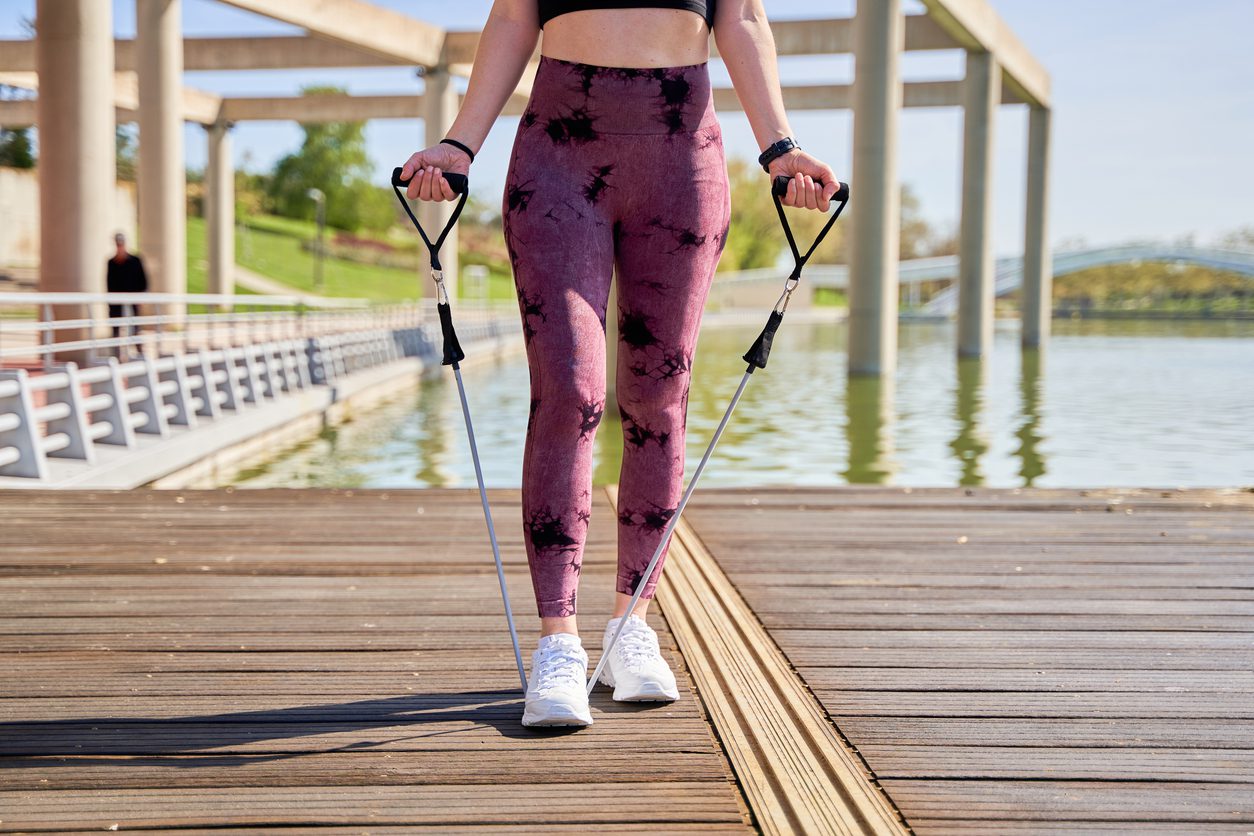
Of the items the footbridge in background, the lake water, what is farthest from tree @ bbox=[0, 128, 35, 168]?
the footbridge in background

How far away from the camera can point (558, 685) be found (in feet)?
6.91

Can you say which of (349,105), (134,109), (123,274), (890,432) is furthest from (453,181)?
(349,105)

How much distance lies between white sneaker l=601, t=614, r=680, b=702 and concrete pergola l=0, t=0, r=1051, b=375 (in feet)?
45.0

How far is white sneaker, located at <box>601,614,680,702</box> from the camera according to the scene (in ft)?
7.33

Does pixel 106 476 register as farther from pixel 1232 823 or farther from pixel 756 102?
pixel 1232 823

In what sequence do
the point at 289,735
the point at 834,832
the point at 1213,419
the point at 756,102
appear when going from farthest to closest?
the point at 1213,419
the point at 756,102
the point at 289,735
the point at 834,832

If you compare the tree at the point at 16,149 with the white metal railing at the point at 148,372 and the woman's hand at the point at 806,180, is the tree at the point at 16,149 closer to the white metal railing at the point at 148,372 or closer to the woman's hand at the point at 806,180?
the white metal railing at the point at 148,372

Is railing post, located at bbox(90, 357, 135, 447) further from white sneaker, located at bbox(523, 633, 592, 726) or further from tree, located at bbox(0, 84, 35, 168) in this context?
tree, located at bbox(0, 84, 35, 168)

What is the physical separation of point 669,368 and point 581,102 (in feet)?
1.61

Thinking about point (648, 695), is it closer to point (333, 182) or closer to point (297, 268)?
point (297, 268)

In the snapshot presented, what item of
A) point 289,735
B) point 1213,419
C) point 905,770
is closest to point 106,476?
point 289,735

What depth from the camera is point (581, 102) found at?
2.16m

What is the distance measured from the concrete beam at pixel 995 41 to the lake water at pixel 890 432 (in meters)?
6.61

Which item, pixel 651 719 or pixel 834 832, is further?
pixel 651 719
